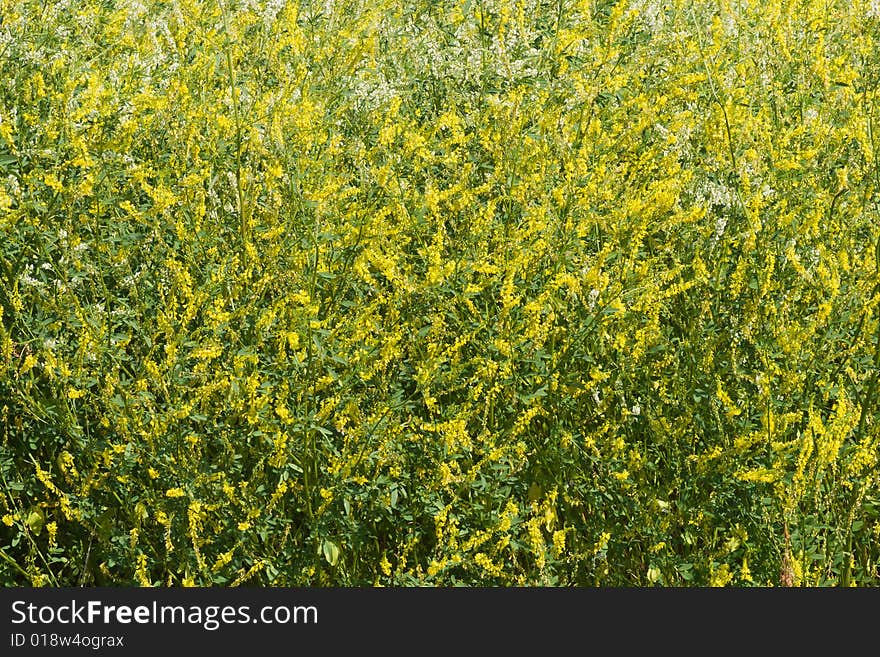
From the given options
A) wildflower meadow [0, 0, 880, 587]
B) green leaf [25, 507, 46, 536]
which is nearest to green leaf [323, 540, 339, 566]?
wildflower meadow [0, 0, 880, 587]

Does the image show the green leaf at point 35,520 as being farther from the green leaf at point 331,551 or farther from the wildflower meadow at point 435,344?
the green leaf at point 331,551

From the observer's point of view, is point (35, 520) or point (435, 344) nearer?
point (435, 344)

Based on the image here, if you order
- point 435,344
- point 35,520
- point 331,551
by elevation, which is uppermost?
point 435,344

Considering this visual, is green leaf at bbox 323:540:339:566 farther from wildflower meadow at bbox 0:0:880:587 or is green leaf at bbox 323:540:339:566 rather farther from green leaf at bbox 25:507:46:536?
green leaf at bbox 25:507:46:536

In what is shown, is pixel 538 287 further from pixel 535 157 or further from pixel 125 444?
pixel 125 444

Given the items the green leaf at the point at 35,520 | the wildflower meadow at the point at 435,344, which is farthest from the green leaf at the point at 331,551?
the green leaf at the point at 35,520

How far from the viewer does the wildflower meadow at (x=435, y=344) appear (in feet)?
8.78

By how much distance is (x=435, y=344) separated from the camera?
2.71 metres

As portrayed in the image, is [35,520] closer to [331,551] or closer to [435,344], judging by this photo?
[331,551]

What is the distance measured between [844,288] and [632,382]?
0.64 meters

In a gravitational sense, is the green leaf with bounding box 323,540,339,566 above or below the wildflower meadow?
below

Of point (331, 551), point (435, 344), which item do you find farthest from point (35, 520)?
point (435, 344)

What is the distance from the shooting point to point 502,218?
10.5ft

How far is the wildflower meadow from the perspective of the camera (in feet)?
8.78
